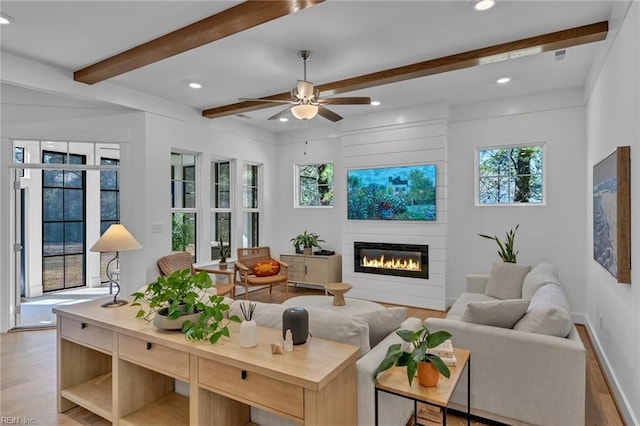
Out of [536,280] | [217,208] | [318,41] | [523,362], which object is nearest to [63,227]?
[217,208]

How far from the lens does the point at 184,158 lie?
219 inches

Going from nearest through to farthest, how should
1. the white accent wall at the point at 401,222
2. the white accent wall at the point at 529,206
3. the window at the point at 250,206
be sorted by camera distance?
the white accent wall at the point at 529,206 < the white accent wall at the point at 401,222 < the window at the point at 250,206

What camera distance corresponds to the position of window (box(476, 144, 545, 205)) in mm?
4793

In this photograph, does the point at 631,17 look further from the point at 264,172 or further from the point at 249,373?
the point at 264,172

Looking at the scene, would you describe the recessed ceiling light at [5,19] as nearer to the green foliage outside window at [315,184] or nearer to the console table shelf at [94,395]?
the console table shelf at [94,395]

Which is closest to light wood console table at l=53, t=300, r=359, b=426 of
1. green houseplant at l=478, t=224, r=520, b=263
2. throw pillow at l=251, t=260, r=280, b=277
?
throw pillow at l=251, t=260, r=280, b=277

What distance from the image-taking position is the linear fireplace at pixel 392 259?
17.3 feet

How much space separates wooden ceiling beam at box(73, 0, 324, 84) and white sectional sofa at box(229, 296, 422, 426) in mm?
1996

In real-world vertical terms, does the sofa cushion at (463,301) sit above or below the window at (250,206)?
below

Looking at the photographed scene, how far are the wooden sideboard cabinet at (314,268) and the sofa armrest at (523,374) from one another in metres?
3.61

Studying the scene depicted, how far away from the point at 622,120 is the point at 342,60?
2.37 metres

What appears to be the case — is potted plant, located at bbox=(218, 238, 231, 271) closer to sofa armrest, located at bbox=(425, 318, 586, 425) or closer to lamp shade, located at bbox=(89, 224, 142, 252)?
lamp shade, located at bbox=(89, 224, 142, 252)

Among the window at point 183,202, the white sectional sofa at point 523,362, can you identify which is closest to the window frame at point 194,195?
the window at point 183,202

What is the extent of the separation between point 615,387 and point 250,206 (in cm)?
551
